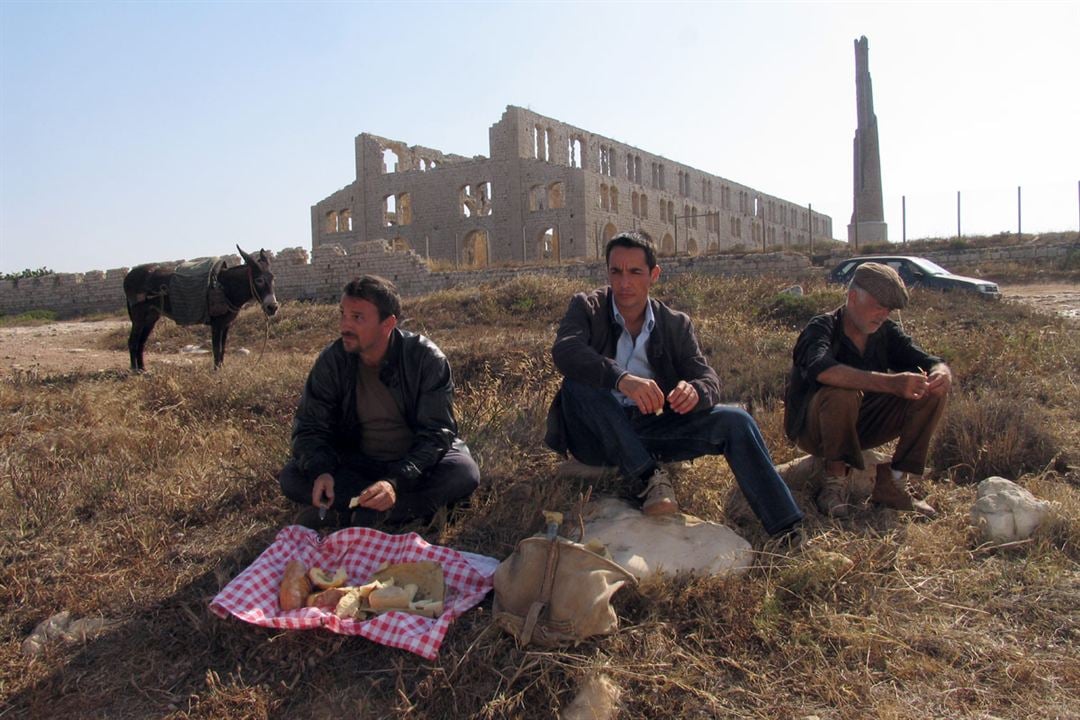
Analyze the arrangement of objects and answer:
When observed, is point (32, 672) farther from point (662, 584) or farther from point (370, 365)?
point (662, 584)

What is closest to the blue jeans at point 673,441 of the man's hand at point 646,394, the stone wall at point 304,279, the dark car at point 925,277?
the man's hand at point 646,394

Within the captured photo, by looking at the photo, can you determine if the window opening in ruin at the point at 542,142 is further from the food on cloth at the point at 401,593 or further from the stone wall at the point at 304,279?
the food on cloth at the point at 401,593

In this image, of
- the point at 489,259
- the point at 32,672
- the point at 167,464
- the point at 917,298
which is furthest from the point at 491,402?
the point at 489,259

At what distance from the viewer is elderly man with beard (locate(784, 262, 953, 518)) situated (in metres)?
3.57

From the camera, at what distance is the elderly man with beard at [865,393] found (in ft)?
11.7

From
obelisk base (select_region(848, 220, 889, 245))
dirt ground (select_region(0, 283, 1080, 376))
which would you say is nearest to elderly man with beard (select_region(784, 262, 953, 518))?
dirt ground (select_region(0, 283, 1080, 376))

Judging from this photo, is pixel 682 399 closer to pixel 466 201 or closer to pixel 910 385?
pixel 910 385

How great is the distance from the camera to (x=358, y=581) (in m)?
2.98

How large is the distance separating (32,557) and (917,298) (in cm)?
1126

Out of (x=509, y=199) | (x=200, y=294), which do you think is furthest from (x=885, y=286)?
(x=509, y=199)

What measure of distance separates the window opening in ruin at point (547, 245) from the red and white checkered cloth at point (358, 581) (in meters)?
31.1

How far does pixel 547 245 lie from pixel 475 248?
3.75 m

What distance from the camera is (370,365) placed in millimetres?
3539

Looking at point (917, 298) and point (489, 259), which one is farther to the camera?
point (489, 259)
